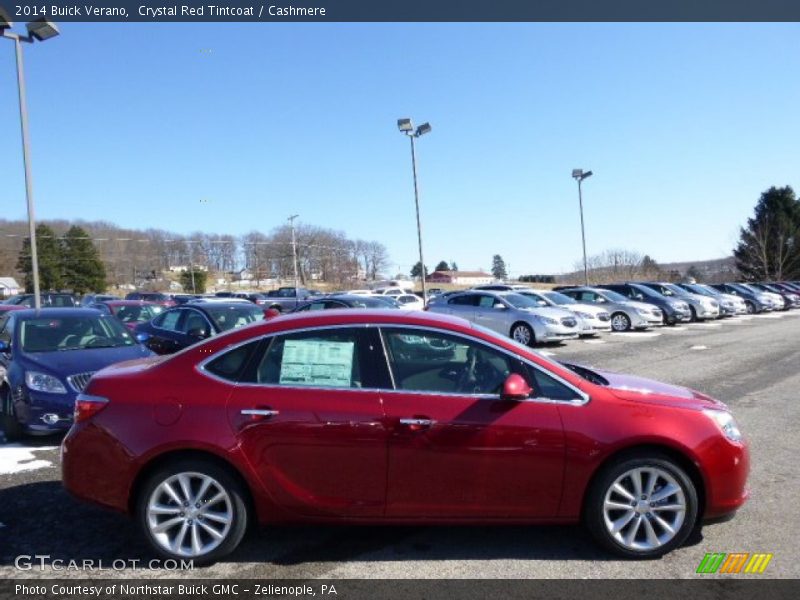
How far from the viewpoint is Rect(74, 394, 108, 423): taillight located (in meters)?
3.98

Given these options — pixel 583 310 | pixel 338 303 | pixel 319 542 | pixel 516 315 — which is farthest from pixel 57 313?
pixel 583 310

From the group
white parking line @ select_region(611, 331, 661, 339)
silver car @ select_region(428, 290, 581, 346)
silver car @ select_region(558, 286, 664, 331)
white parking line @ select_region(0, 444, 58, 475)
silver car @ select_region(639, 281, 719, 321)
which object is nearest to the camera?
white parking line @ select_region(0, 444, 58, 475)

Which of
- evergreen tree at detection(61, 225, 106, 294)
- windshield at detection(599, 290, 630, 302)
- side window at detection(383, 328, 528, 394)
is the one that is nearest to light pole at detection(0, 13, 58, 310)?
side window at detection(383, 328, 528, 394)

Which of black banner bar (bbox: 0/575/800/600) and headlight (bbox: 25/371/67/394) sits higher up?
headlight (bbox: 25/371/67/394)

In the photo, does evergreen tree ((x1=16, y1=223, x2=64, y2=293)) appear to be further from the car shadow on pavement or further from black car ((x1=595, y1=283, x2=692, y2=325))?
the car shadow on pavement

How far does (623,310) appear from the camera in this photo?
72.2ft

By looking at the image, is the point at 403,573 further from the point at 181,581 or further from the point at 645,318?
the point at 645,318

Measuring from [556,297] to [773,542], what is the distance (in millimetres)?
17466

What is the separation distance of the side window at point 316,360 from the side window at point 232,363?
108 mm

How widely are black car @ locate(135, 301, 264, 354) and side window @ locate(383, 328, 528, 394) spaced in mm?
7170

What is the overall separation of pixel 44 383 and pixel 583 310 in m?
16.5

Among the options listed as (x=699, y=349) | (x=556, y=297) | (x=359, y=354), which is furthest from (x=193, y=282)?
(x=359, y=354)

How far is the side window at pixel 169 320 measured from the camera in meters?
11.8

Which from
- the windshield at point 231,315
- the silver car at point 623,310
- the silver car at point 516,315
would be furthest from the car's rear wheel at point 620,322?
the windshield at point 231,315
